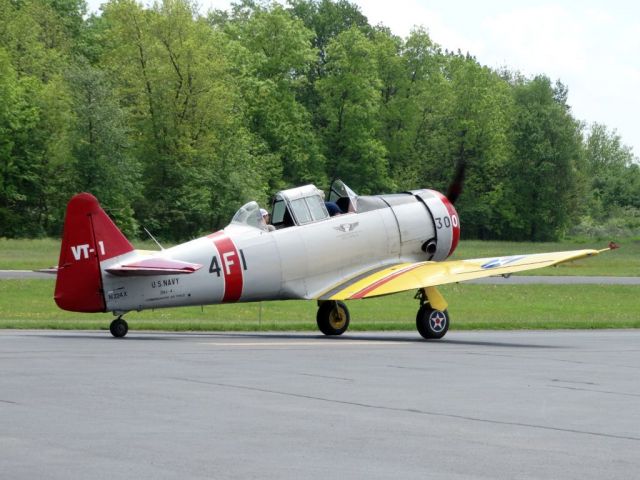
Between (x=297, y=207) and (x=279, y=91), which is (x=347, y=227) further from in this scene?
(x=279, y=91)

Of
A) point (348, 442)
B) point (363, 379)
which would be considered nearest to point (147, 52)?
point (363, 379)

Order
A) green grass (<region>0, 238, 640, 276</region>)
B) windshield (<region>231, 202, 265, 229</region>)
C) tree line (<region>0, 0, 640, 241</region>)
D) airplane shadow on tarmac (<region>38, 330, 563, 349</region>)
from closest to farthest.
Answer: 1. airplane shadow on tarmac (<region>38, 330, 563, 349</region>)
2. windshield (<region>231, 202, 265, 229</region>)
3. green grass (<region>0, 238, 640, 276</region>)
4. tree line (<region>0, 0, 640, 241</region>)

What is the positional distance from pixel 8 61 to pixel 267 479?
6865 cm

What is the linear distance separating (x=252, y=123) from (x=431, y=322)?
67.4 m

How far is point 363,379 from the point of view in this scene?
15953 mm

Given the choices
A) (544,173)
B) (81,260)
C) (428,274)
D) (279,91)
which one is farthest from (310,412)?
(544,173)

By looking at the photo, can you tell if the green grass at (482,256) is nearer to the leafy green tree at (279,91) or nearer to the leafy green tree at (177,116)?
the leafy green tree at (177,116)

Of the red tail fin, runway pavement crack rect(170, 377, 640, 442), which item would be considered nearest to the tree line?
the red tail fin

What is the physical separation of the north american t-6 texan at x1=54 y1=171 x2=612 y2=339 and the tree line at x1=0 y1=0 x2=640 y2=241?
46.3 m

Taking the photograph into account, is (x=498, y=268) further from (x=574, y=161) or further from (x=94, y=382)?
(x=574, y=161)

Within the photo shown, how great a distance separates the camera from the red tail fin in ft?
70.1

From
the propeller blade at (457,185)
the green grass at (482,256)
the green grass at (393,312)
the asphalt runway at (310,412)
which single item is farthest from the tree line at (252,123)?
the asphalt runway at (310,412)

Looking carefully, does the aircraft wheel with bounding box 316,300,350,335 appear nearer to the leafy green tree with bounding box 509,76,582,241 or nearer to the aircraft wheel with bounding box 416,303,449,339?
the aircraft wheel with bounding box 416,303,449,339

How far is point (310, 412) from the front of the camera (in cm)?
1262
